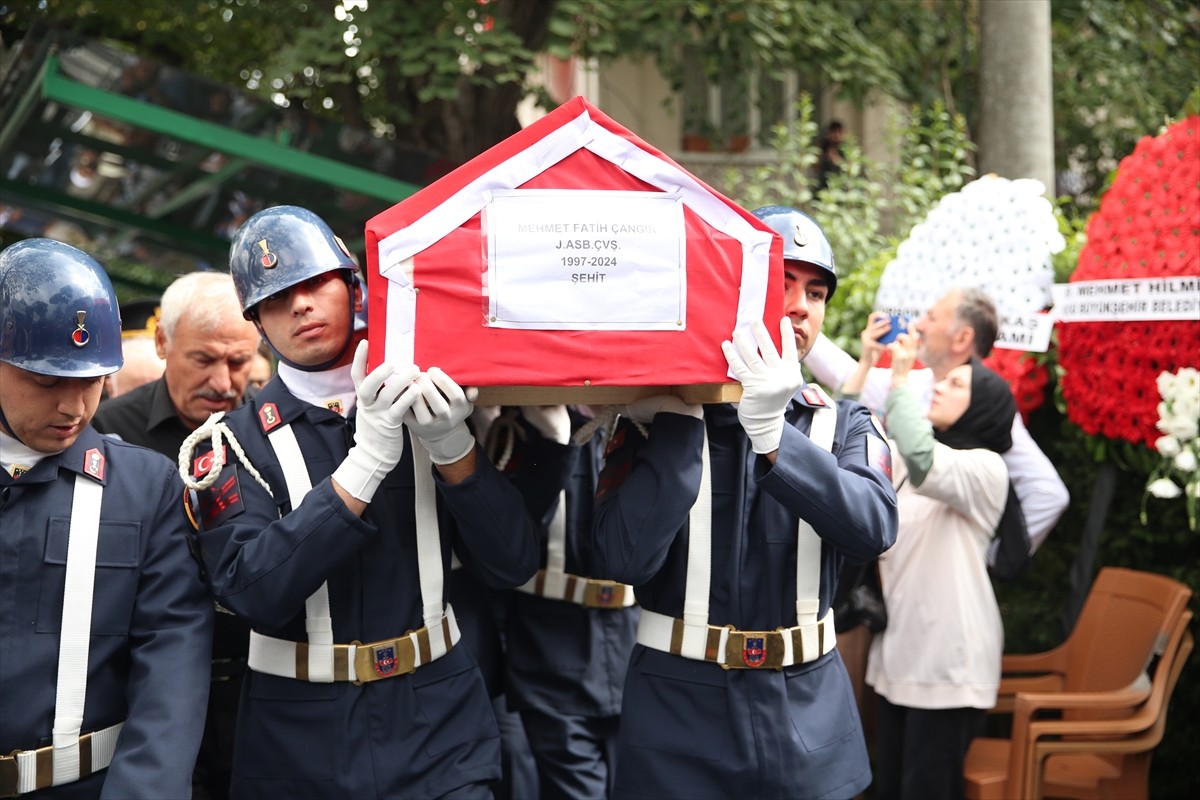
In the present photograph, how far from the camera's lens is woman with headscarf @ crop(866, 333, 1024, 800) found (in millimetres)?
4523

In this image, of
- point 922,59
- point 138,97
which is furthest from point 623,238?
point 922,59

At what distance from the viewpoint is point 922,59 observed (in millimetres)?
11883

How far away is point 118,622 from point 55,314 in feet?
2.14

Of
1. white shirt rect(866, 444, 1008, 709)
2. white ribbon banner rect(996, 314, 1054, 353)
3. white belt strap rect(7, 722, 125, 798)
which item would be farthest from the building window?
white belt strap rect(7, 722, 125, 798)

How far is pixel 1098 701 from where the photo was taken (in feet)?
14.7

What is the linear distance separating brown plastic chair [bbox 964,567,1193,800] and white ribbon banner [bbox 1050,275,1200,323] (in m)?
0.93

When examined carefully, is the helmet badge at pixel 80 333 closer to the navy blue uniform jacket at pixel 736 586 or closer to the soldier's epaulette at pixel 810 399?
the navy blue uniform jacket at pixel 736 586

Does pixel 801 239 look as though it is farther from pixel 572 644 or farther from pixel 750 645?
pixel 572 644

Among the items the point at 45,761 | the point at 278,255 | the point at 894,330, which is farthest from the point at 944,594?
the point at 45,761

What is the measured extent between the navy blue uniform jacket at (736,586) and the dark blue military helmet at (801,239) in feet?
1.38

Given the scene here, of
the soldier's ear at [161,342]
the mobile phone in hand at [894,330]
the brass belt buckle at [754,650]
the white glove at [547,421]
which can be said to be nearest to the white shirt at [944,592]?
the mobile phone in hand at [894,330]

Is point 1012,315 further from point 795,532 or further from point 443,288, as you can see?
point 443,288

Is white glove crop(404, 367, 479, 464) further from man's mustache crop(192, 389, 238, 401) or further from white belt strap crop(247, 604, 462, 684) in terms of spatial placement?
Answer: man's mustache crop(192, 389, 238, 401)

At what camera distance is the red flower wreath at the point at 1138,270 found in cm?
461
